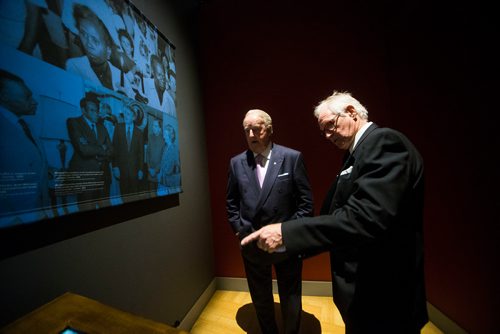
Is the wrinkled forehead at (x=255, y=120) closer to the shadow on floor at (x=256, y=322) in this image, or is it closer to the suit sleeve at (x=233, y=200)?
the suit sleeve at (x=233, y=200)

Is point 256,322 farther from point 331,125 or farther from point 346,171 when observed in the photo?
point 331,125

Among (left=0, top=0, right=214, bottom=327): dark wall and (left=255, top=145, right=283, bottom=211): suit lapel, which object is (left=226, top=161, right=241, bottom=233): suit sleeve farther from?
(left=0, top=0, right=214, bottom=327): dark wall

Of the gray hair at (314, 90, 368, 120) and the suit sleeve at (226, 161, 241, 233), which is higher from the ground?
the gray hair at (314, 90, 368, 120)

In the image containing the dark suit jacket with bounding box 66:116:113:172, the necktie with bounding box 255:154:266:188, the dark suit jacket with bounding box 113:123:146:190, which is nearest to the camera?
the dark suit jacket with bounding box 66:116:113:172

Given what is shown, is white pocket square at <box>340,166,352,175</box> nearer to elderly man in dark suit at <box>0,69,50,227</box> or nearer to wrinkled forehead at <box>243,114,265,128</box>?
wrinkled forehead at <box>243,114,265,128</box>

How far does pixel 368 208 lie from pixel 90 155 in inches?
55.1

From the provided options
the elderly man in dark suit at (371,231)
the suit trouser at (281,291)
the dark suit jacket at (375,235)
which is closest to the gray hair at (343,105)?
the elderly man in dark suit at (371,231)

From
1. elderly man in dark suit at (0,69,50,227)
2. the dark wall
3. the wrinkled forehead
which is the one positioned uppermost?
the wrinkled forehead

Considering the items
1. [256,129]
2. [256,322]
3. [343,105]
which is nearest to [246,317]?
[256,322]

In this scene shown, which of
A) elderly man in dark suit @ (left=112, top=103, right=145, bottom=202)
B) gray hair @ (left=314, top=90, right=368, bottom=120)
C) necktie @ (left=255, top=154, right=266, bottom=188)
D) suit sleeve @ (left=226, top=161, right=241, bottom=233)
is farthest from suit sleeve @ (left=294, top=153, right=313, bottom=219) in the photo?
elderly man in dark suit @ (left=112, top=103, right=145, bottom=202)

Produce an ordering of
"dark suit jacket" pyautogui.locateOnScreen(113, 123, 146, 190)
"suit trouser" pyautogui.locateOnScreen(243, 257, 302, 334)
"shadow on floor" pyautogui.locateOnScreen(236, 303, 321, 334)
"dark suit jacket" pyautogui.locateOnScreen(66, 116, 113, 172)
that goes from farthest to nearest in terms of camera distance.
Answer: "shadow on floor" pyautogui.locateOnScreen(236, 303, 321, 334)
"suit trouser" pyautogui.locateOnScreen(243, 257, 302, 334)
"dark suit jacket" pyautogui.locateOnScreen(113, 123, 146, 190)
"dark suit jacket" pyautogui.locateOnScreen(66, 116, 113, 172)

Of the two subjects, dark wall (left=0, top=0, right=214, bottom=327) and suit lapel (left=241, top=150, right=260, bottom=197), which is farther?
suit lapel (left=241, top=150, right=260, bottom=197)

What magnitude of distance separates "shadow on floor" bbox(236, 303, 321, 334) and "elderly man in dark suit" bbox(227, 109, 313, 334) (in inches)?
11.4

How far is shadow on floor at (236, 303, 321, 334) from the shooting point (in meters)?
2.34
